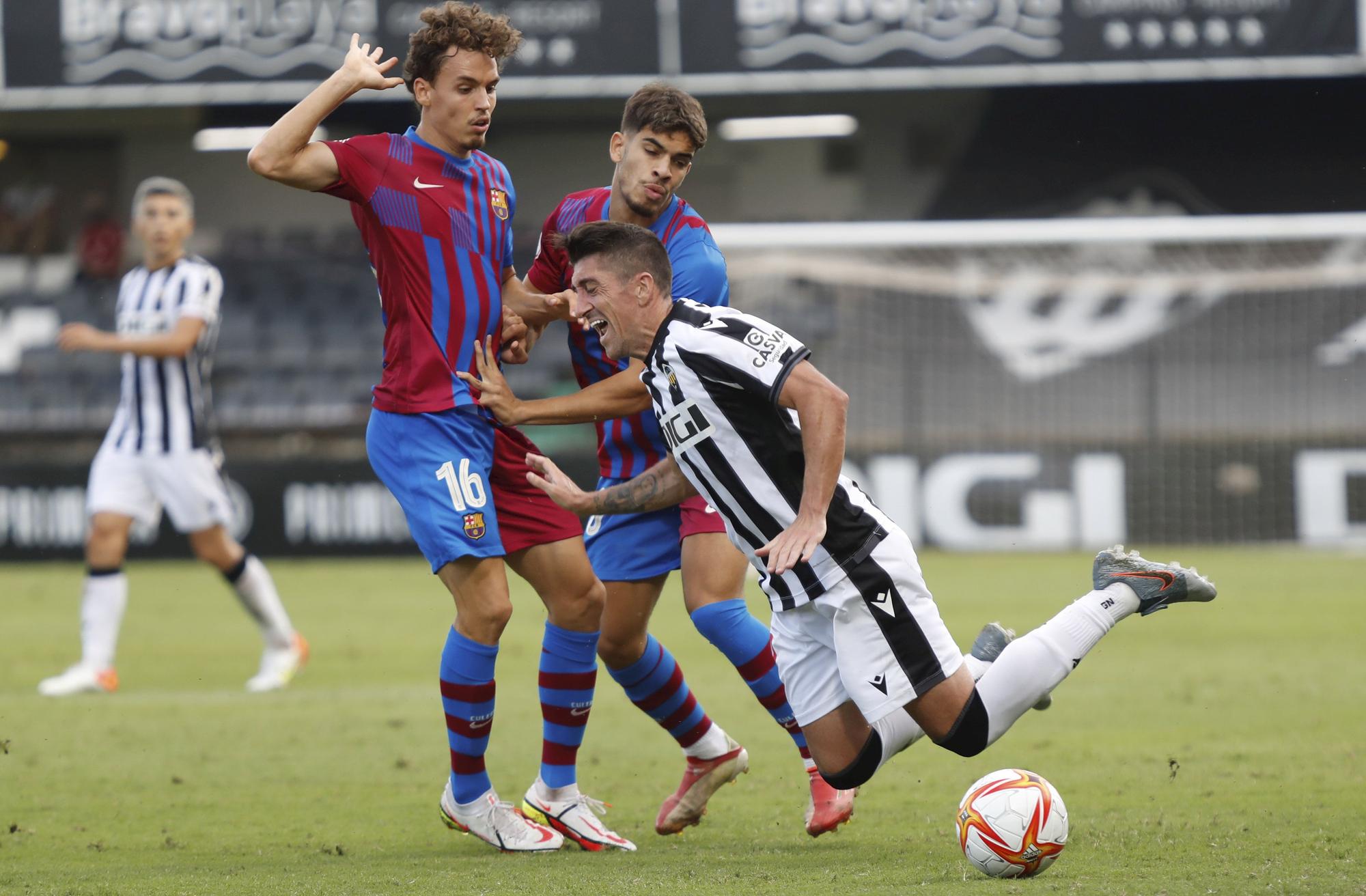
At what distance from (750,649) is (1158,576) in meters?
1.30

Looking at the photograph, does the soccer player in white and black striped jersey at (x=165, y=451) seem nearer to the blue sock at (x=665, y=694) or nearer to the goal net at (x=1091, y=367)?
the blue sock at (x=665, y=694)

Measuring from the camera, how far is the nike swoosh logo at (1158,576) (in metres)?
3.95

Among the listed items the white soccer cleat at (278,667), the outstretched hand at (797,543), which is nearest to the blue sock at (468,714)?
the outstretched hand at (797,543)

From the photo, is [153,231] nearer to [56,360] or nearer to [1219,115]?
[56,360]

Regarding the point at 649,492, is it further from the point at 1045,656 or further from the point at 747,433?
the point at 1045,656

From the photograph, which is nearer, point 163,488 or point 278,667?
point 278,667

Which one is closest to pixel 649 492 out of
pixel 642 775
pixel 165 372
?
pixel 642 775

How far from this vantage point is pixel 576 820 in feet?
14.5

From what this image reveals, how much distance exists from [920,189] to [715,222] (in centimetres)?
276

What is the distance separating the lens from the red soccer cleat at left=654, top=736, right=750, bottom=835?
4.51m

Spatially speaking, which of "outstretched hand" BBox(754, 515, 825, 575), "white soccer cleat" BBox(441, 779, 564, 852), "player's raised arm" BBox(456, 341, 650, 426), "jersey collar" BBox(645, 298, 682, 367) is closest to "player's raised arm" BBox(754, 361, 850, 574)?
"outstretched hand" BBox(754, 515, 825, 575)

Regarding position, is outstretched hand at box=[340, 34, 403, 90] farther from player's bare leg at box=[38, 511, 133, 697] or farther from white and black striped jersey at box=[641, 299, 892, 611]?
player's bare leg at box=[38, 511, 133, 697]

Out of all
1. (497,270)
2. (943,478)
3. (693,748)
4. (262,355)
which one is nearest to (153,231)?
(497,270)

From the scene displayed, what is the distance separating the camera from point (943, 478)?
1516 centimetres
